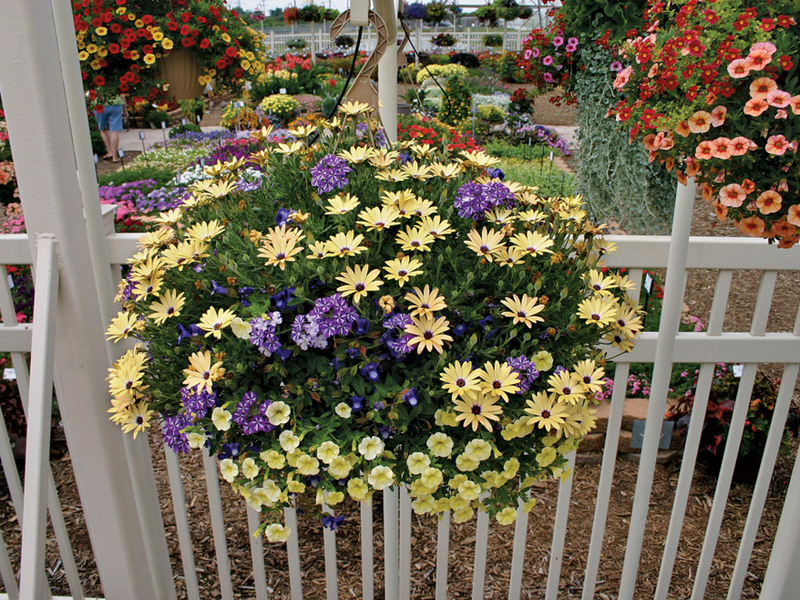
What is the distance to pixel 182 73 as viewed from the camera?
7.46 feet

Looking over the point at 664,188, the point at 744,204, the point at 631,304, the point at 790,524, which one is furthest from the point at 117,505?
the point at 664,188

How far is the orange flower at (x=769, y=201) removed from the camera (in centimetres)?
97

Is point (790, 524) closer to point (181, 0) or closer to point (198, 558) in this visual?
point (198, 558)

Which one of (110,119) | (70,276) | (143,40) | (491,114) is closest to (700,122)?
(70,276)

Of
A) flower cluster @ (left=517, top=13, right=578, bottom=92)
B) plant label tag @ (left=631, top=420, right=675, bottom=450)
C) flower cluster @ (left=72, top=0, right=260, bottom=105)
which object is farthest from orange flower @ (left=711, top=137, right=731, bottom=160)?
flower cluster @ (left=517, top=13, right=578, bottom=92)

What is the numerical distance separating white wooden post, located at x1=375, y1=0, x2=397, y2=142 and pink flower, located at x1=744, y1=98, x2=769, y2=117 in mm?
682

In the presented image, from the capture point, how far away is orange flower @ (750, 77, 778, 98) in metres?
0.91

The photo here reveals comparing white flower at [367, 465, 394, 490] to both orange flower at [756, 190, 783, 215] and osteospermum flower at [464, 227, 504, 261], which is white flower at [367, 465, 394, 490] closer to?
osteospermum flower at [464, 227, 504, 261]

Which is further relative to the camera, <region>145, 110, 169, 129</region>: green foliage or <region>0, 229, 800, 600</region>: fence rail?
<region>145, 110, 169, 129</region>: green foliage

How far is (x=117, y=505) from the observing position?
5.45 ft

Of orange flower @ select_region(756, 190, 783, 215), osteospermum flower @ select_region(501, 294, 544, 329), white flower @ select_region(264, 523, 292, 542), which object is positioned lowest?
white flower @ select_region(264, 523, 292, 542)

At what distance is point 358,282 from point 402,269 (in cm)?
7

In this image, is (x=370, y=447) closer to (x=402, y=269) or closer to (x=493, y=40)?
(x=402, y=269)

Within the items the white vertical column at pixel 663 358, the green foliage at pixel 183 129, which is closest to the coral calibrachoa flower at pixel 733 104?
the white vertical column at pixel 663 358
